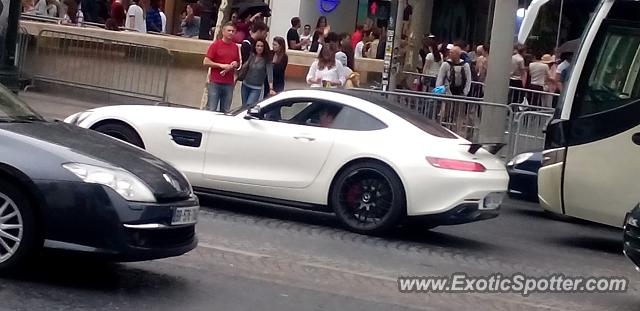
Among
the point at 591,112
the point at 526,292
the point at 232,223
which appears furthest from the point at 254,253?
the point at 591,112

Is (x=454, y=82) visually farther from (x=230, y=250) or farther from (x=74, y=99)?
(x=230, y=250)

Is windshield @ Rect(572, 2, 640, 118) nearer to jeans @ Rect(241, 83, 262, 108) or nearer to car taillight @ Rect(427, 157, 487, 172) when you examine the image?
car taillight @ Rect(427, 157, 487, 172)

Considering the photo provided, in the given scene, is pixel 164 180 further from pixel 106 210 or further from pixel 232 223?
pixel 232 223

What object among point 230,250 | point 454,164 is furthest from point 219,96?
point 230,250

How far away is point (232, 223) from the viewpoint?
1102 centimetres

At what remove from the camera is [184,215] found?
25.6ft

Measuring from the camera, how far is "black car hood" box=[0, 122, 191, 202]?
24.7ft

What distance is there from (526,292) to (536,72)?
13.8 metres

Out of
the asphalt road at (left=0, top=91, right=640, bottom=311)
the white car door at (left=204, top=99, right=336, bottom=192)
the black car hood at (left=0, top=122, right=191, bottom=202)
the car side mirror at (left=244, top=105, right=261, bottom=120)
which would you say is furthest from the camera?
the car side mirror at (left=244, top=105, right=261, bottom=120)

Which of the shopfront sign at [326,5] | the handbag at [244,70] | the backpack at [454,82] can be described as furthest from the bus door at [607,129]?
the shopfront sign at [326,5]

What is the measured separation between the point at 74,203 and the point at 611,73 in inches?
251

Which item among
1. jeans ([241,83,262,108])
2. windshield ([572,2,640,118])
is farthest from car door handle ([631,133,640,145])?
jeans ([241,83,262,108])

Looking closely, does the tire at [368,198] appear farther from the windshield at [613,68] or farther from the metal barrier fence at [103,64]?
the metal barrier fence at [103,64]

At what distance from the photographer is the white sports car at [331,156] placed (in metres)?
10.8
